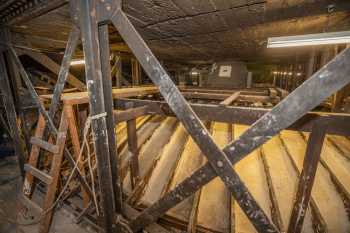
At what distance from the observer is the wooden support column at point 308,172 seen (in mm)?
1482

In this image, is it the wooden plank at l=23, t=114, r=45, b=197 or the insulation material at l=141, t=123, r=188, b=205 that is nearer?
the wooden plank at l=23, t=114, r=45, b=197

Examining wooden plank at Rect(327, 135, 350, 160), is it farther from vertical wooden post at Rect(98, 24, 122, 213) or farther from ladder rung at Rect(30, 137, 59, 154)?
ladder rung at Rect(30, 137, 59, 154)

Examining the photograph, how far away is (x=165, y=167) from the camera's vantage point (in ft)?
12.6

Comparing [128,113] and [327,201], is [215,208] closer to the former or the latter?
[327,201]

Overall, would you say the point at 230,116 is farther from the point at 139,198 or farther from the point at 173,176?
the point at 139,198

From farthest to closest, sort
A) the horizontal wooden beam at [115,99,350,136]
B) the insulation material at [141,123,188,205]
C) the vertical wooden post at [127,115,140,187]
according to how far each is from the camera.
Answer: the insulation material at [141,123,188,205]
the vertical wooden post at [127,115,140,187]
the horizontal wooden beam at [115,99,350,136]

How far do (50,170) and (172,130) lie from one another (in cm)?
298

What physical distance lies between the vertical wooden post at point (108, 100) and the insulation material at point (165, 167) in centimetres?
135

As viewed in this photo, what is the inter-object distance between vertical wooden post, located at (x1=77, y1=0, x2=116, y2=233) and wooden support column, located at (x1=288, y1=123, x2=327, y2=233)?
1944 mm

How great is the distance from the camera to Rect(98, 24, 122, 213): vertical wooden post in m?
1.63

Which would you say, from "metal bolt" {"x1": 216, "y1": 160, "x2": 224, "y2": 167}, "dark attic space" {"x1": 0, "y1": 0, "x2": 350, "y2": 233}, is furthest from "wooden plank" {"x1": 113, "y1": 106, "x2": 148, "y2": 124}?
"metal bolt" {"x1": 216, "y1": 160, "x2": 224, "y2": 167}

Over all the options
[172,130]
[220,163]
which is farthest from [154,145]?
[220,163]

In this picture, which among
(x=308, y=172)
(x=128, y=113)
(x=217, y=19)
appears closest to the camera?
(x=308, y=172)

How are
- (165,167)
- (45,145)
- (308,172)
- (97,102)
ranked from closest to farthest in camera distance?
(308,172) → (97,102) → (45,145) → (165,167)
